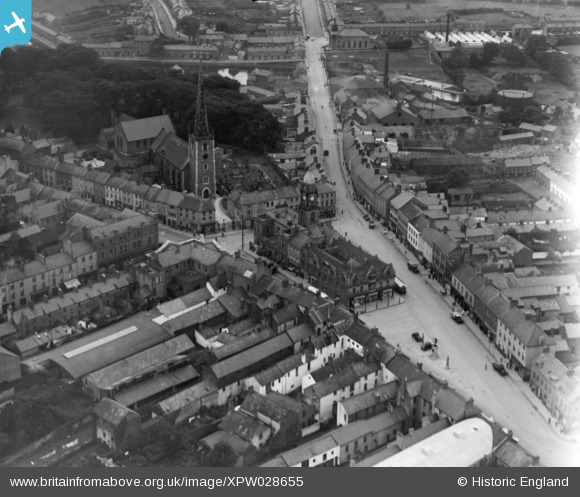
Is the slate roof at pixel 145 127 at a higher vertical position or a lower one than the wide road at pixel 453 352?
higher

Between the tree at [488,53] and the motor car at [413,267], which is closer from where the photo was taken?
the motor car at [413,267]

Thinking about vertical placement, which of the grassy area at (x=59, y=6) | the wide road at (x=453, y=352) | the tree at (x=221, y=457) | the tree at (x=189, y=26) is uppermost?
the grassy area at (x=59, y=6)

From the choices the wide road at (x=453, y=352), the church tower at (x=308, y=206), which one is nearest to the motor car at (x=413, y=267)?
the wide road at (x=453, y=352)

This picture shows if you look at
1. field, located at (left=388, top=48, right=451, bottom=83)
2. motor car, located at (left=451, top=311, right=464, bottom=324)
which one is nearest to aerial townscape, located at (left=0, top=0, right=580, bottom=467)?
motor car, located at (left=451, top=311, right=464, bottom=324)

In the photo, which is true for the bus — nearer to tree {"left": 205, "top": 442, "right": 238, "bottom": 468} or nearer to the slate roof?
tree {"left": 205, "top": 442, "right": 238, "bottom": 468}

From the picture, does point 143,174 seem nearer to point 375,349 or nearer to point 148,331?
point 148,331

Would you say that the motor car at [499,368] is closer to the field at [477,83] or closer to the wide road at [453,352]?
the wide road at [453,352]
